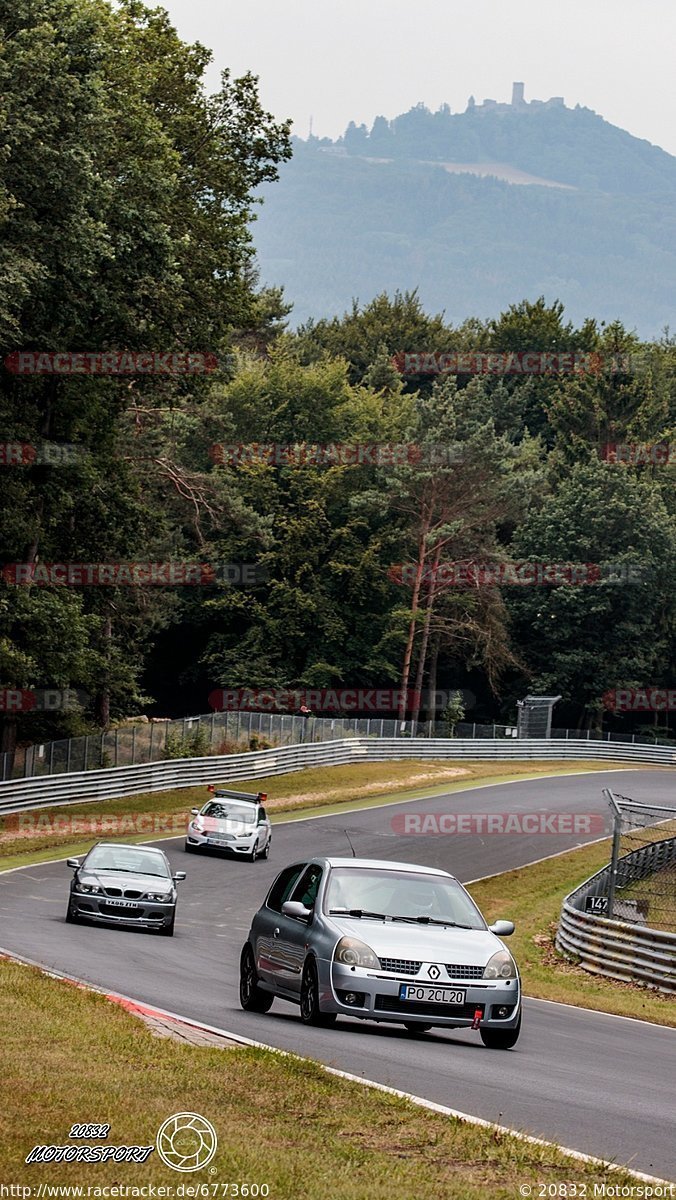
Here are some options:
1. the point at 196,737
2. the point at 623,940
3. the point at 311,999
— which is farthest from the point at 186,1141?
the point at 196,737

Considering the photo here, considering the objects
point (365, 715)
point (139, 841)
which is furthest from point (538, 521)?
point (139, 841)

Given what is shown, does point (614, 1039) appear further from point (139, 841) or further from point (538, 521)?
point (538, 521)

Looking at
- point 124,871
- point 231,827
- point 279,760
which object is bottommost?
point 231,827

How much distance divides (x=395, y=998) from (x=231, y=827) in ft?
81.3

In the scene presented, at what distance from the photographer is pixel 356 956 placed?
40.8 feet

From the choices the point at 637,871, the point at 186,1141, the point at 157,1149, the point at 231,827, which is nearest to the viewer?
the point at 157,1149

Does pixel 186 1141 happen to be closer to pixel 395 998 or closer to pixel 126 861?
pixel 395 998

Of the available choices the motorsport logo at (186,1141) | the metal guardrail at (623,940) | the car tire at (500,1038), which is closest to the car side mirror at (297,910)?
the car tire at (500,1038)

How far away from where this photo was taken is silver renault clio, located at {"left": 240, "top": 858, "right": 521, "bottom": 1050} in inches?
489

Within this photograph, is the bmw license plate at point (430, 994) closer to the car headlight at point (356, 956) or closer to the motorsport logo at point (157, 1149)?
the car headlight at point (356, 956)

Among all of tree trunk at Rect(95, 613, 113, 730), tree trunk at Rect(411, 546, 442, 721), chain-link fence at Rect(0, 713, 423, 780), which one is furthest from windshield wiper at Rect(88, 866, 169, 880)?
tree trunk at Rect(411, 546, 442, 721)

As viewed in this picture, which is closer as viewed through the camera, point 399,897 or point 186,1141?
point 186,1141

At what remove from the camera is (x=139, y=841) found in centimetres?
3906

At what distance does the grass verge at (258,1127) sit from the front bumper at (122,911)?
12384mm
